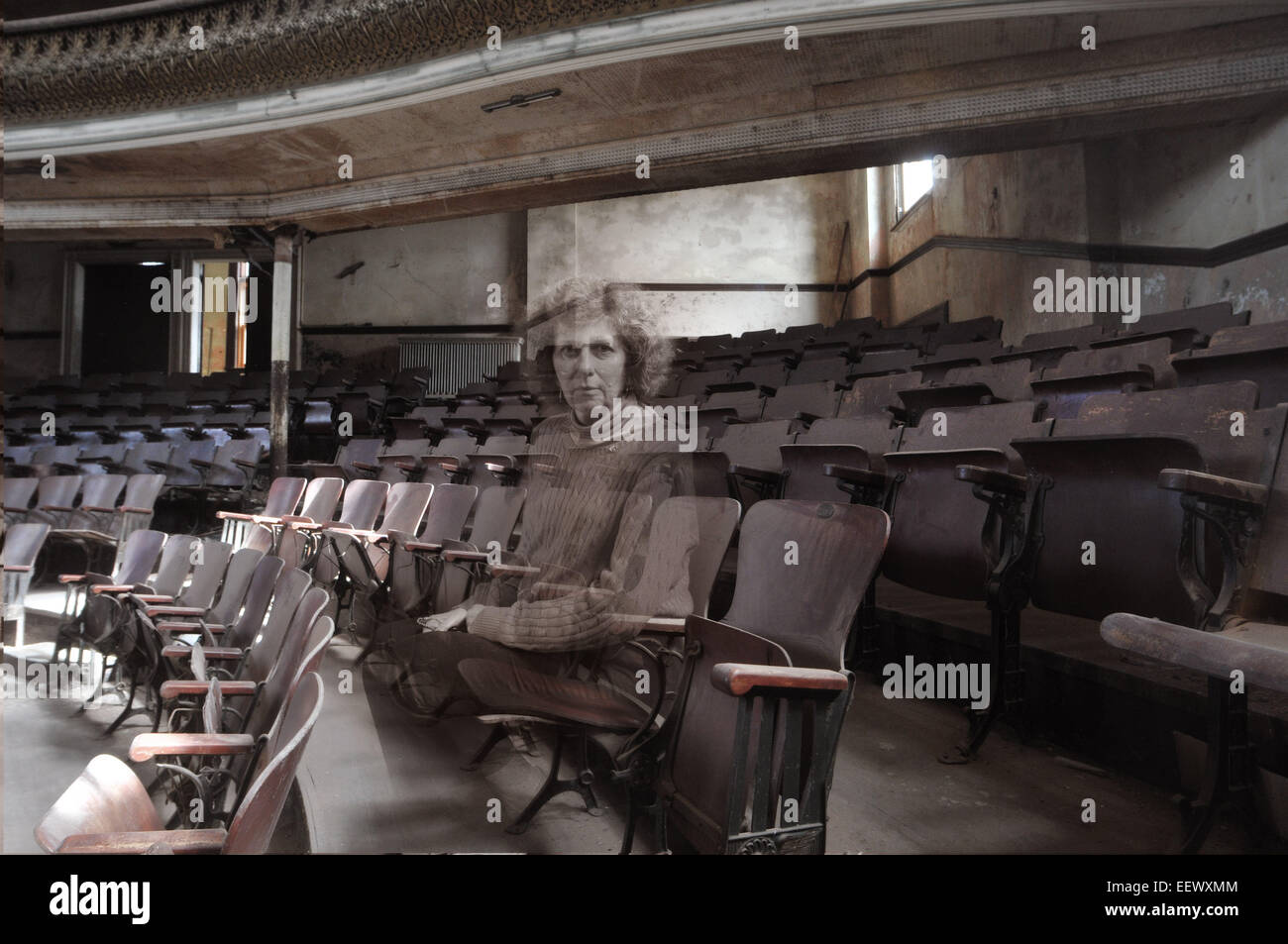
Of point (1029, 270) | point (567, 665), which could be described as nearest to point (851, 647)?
point (567, 665)

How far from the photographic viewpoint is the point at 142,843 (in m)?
0.89

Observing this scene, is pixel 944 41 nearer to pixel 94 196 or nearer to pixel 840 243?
pixel 840 243

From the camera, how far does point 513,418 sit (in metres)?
4.65

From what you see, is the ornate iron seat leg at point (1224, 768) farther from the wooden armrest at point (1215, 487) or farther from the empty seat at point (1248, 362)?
the empty seat at point (1248, 362)

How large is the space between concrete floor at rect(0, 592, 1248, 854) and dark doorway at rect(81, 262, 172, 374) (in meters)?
10.7

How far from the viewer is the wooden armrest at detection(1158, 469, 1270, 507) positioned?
1134 mm

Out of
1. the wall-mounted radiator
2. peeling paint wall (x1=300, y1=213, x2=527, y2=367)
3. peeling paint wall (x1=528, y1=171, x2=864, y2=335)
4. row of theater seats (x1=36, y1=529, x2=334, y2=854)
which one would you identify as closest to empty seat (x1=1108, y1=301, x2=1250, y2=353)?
row of theater seats (x1=36, y1=529, x2=334, y2=854)

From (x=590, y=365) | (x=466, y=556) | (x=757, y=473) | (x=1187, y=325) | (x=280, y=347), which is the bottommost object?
(x=466, y=556)

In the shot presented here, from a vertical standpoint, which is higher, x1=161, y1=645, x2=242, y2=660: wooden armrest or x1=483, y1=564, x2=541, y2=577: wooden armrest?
x1=483, y1=564, x2=541, y2=577: wooden armrest

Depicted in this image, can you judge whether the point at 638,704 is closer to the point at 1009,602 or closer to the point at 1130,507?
the point at 1009,602

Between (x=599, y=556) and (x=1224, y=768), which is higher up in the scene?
(x=599, y=556)

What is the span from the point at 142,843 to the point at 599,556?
837 mm

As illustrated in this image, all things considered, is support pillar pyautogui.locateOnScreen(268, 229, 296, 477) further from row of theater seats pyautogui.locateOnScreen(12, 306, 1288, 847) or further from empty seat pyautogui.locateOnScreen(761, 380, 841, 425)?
empty seat pyautogui.locateOnScreen(761, 380, 841, 425)

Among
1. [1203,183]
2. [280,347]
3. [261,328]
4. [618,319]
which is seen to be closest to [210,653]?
[618,319]
